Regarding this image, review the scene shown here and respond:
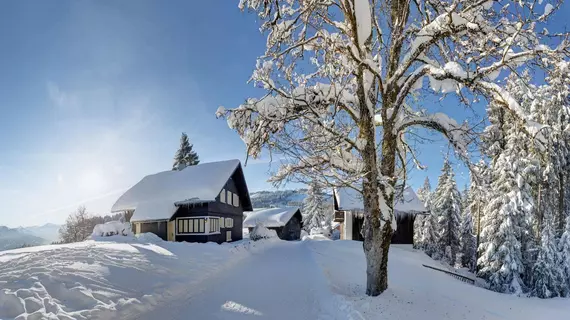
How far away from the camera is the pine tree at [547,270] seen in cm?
2114

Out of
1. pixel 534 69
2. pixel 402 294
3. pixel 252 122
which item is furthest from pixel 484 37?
pixel 402 294

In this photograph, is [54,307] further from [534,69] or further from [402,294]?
[534,69]

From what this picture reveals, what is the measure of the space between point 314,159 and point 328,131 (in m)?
0.89

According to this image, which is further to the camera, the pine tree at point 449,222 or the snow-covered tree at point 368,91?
the pine tree at point 449,222

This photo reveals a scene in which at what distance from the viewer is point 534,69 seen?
7.36 metres

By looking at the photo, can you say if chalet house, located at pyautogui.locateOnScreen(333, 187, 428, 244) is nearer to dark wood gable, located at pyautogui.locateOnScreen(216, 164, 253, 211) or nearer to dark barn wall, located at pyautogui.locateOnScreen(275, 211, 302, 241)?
dark wood gable, located at pyautogui.locateOnScreen(216, 164, 253, 211)

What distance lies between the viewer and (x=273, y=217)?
1768 inches

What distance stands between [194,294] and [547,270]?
23224mm

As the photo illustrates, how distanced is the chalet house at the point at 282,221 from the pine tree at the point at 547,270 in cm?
2758

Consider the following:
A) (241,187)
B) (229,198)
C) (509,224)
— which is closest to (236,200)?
(241,187)

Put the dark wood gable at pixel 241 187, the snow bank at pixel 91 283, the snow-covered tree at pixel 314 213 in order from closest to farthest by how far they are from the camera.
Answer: the snow bank at pixel 91 283 → the dark wood gable at pixel 241 187 → the snow-covered tree at pixel 314 213

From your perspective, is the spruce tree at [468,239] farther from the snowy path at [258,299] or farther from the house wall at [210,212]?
the snowy path at [258,299]

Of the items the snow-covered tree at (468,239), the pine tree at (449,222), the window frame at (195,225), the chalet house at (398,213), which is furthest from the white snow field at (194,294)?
the pine tree at (449,222)

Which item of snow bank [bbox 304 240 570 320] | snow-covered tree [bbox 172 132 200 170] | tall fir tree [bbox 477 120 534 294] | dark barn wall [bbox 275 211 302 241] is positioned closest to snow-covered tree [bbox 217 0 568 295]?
snow bank [bbox 304 240 570 320]
